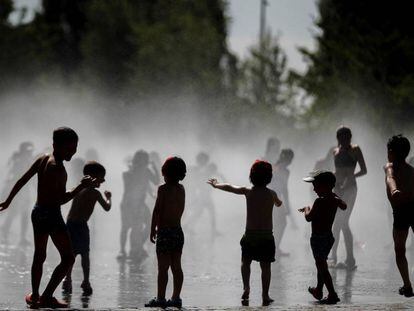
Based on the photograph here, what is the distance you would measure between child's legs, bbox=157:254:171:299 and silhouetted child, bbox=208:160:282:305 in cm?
95

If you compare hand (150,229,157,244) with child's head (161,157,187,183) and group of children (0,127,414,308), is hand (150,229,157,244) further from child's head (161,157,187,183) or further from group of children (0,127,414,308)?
child's head (161,157,187,183)

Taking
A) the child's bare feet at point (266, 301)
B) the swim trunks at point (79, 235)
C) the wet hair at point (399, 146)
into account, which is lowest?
the child's bare feet at point (266, 301)

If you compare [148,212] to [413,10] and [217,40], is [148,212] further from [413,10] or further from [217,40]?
[217,40]

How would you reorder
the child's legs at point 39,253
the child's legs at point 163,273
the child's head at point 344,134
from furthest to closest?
1. the child's head at point 344,134
2. the child's legs at point 163,273
3. the child's legs at point 39,253

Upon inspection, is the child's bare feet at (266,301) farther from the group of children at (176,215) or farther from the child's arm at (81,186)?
the child's arm at (81,186)

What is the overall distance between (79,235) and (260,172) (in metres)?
2.32

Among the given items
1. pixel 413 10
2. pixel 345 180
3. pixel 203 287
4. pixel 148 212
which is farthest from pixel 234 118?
pixel 203 287

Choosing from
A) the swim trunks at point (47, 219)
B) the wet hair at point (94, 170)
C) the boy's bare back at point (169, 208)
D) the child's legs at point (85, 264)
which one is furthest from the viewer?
the child's legs at point (85, 264)

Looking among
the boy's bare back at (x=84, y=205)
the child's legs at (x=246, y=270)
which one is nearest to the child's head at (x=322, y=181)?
the child's legs at (x=246, y=270)

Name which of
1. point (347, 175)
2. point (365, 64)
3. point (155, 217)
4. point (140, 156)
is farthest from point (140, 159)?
point (365, 64)

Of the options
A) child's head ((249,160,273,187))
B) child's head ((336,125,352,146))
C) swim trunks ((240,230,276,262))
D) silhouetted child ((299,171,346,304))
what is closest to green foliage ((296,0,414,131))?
child's head ((336,125,352,146))

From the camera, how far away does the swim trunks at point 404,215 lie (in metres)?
12.2

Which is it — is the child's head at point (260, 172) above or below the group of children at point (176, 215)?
above

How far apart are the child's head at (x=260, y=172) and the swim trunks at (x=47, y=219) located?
2.12 meters
